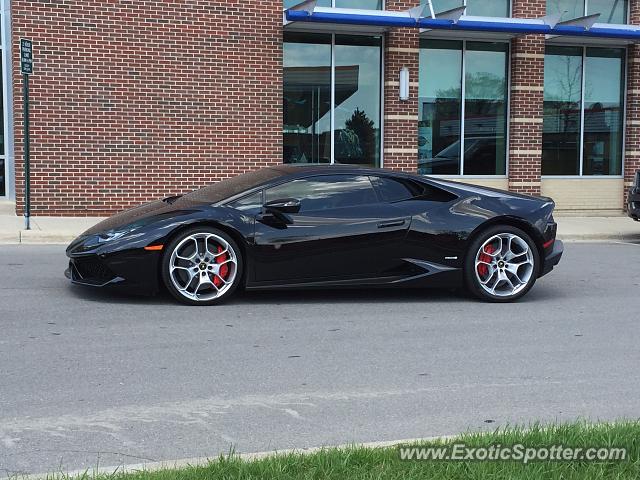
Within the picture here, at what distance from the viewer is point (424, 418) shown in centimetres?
459

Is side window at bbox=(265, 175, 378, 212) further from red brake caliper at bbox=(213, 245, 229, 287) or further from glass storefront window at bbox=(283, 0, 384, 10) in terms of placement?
glass storefront window at bbox=(283, 0, 384, 10)

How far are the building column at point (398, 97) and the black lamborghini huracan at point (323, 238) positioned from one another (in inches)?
324

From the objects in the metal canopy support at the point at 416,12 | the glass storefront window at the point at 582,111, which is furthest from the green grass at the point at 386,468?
the glass storefront window at the point at 582,111

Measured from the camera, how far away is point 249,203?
744 cm

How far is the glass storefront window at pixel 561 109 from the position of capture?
17688mm

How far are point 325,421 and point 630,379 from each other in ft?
7.54

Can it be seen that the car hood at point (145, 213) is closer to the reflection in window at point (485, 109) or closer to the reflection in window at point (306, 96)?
the reflection in window at point (306, 96)

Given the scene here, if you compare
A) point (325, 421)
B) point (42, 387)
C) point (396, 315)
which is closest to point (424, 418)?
point (325, 421)

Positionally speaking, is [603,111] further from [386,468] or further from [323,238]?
[386,468]

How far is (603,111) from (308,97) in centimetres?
685

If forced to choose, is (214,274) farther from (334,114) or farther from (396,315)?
(334,114)

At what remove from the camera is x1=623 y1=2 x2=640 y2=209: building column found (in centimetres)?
1777

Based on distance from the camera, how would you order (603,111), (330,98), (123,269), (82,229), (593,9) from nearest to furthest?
(123,269) < (82,229) < (330,98) < (593,9) < (603,111)

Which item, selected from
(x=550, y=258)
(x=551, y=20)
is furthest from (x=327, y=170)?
(x=551, y=20)
